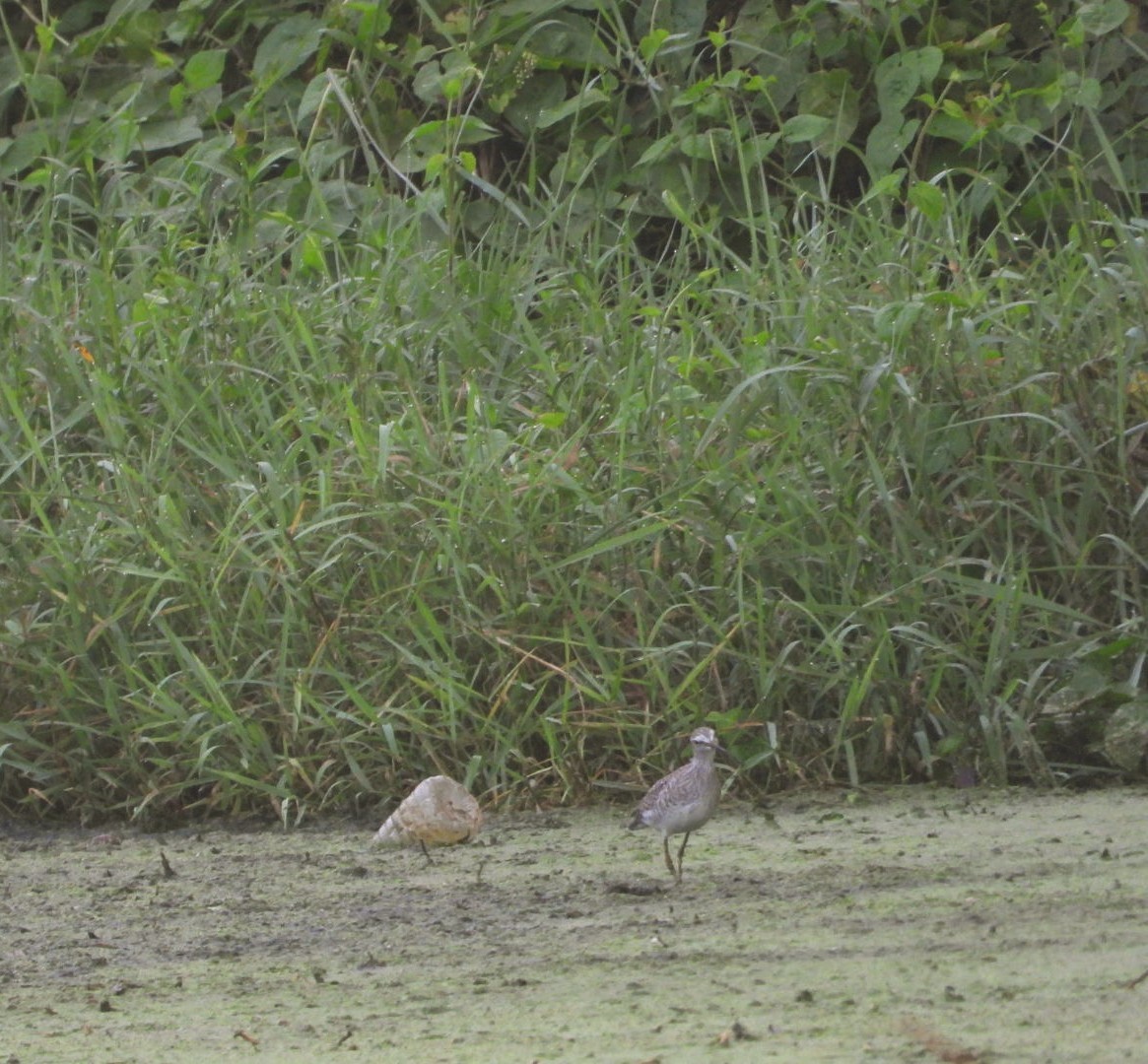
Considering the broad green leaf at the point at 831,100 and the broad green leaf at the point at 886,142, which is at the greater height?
the broad green leaf at the point at 831,100

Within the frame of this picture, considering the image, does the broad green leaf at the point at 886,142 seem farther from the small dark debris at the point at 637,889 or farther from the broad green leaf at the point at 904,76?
the small dark debris at the point at 637,889

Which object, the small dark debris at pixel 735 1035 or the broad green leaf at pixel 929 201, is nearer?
the small dark debris at pixel 735 1035

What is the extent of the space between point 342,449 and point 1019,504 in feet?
4.28

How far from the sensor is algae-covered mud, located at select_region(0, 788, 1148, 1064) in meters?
2.00

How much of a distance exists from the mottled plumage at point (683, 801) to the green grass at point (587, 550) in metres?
0.53

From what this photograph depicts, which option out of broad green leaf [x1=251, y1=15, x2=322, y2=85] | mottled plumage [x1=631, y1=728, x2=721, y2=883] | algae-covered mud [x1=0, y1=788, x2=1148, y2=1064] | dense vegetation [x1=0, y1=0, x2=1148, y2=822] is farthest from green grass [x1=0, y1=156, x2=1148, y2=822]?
broad green leaf [x1=251, y1=15, x2=322, y2=85]

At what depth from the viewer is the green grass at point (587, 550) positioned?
3.51 meters

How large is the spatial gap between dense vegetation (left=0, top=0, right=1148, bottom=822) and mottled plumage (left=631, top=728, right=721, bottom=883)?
53 centimetres

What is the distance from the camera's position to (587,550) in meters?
3.62

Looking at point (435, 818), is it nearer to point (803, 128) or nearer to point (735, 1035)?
point (735, 1035)

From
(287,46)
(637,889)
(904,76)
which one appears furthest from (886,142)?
(637,889)

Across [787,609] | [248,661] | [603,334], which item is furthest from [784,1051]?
[603,334]

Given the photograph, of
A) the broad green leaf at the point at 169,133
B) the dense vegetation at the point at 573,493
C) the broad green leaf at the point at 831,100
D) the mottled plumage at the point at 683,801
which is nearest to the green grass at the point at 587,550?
the dense vegetation at the point at 573,493

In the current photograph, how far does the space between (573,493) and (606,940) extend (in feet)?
4.63
